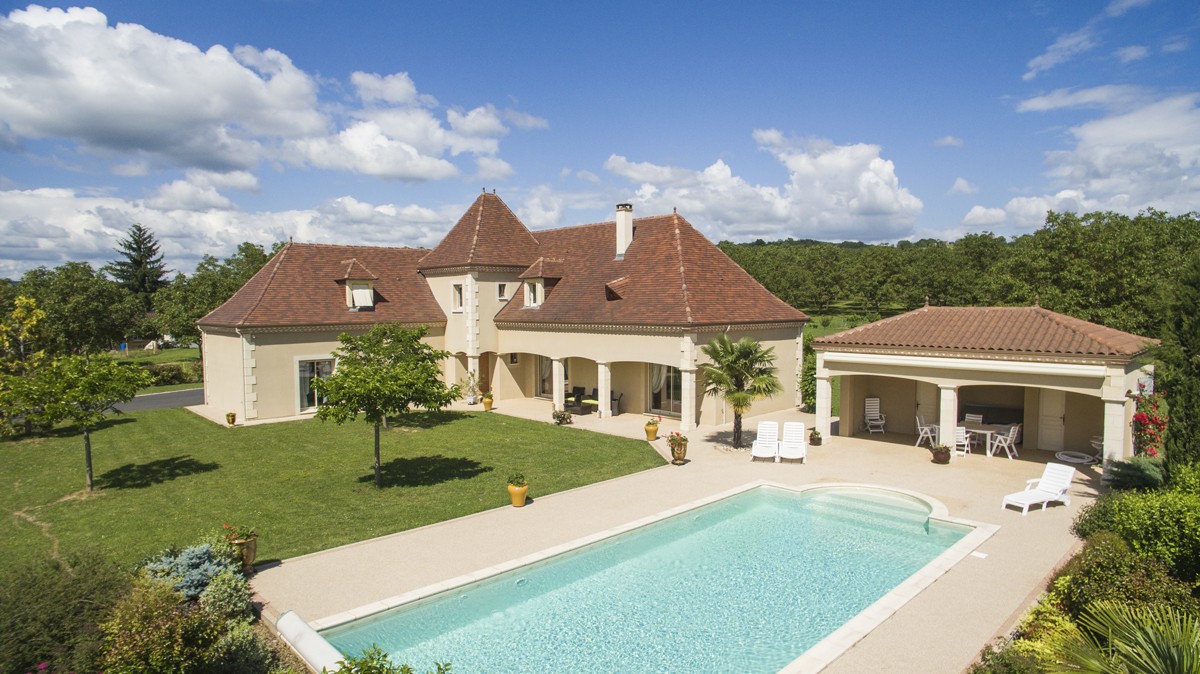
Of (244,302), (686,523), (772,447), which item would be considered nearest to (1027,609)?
(686,523)

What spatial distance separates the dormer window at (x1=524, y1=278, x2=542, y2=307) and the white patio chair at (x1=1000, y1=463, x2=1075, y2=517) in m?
21.1

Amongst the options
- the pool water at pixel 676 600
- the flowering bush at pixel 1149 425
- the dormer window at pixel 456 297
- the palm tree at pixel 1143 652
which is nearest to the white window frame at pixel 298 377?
the dormer window at pixel 456 297

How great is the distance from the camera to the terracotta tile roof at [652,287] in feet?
85.8

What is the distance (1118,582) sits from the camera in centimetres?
941

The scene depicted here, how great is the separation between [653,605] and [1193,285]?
13.2 m

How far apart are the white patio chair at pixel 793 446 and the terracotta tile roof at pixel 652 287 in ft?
18.2

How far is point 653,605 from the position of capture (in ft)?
36.2

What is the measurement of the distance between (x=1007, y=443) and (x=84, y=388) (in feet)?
87.4

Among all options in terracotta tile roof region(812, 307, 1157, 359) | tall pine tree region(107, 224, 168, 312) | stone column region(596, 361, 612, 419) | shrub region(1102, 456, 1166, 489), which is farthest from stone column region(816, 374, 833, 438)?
tall pine tree region(107, 224, 168, 312)

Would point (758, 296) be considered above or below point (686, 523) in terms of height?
above

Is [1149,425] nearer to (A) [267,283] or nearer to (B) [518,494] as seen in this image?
(B) [518,494]

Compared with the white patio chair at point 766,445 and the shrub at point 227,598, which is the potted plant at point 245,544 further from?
the white patio chair at point 766,445

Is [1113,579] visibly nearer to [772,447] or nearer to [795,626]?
[795,626]

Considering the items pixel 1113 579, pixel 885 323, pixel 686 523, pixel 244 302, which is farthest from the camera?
pixel 244 302
